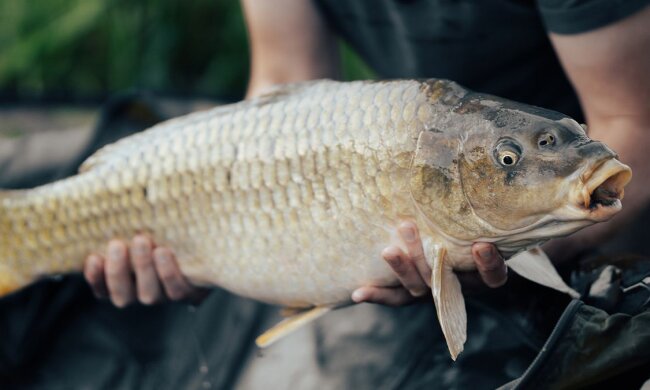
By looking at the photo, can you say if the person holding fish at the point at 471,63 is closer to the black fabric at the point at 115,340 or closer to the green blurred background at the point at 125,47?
the black fabric at the point at 115,340

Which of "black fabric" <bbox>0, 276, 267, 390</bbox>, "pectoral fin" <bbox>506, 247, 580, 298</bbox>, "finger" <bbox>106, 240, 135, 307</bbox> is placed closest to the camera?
"pectoral fin" <bbox>506, 247, 580, 298</bbox>

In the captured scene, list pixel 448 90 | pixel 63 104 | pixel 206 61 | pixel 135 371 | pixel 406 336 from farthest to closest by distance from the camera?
1. pixel 206 61
2. pixel 63 104
3. pixel 135 371
4. pixel 406 336
5. pixel 448 90

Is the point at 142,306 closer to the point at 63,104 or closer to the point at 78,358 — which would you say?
the point at 78,358

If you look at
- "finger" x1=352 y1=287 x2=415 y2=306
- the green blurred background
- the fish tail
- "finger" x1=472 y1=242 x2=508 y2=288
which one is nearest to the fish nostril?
"finger" x1=472 y1=242 x2=508 y2=288

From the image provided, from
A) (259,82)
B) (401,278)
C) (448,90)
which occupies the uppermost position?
(448,90)

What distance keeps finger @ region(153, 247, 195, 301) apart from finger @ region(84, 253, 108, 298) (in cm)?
10

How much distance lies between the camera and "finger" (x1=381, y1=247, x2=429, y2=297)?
1.13 m

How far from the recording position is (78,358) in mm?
1692

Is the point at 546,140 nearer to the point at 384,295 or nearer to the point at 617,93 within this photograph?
the point at 384,295

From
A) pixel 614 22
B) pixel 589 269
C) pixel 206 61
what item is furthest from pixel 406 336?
pixel 206 61

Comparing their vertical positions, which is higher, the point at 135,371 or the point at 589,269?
the point at 589,269

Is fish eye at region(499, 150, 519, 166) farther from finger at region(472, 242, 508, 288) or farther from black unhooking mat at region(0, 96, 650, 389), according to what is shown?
black unhooking mat at region(0, 96, 650, 389)

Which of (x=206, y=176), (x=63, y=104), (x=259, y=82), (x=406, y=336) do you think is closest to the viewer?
(x=206, y=176)

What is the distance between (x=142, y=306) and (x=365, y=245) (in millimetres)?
741
